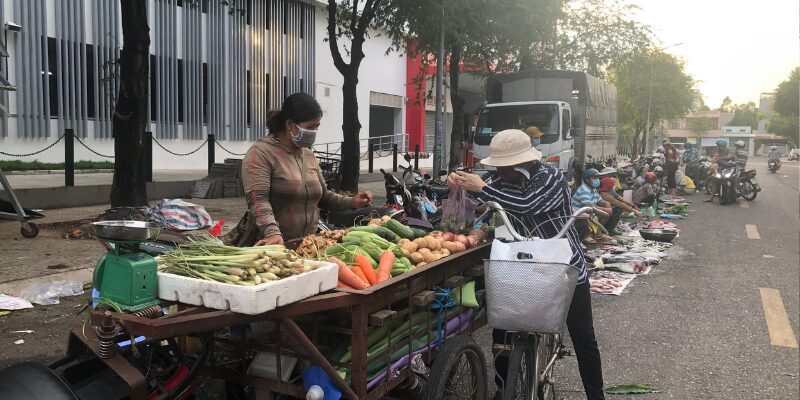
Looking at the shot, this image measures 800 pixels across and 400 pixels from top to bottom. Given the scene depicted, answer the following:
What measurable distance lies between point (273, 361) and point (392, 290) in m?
0.64

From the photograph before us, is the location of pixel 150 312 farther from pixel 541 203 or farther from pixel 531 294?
pixel 541 203

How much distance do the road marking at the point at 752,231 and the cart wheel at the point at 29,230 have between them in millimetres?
11410

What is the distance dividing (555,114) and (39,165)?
13572 mm

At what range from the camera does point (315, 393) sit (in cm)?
256

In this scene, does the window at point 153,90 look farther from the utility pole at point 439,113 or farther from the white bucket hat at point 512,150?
the white bucket hat at point 512,150

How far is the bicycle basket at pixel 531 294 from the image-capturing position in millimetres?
2873

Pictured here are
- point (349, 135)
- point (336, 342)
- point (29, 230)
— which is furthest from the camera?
point (349, 135)

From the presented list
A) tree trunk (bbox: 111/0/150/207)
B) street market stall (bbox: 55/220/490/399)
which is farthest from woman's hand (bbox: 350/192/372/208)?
tree trunk (bbox: 111/0/150/207)

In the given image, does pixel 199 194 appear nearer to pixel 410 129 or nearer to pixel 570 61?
pixel 570 61

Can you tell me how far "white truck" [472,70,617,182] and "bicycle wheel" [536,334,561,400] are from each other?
10.8 metres

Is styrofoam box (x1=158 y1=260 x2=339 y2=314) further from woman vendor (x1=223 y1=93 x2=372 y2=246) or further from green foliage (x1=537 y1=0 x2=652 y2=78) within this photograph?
green foliage (x1=537 y1=0 x2=652 y2=78)

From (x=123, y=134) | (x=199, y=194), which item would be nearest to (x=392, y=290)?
(x=123, y=134)

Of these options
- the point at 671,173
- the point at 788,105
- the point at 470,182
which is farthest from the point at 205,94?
the point at 788,105

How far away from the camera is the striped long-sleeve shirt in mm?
3428
